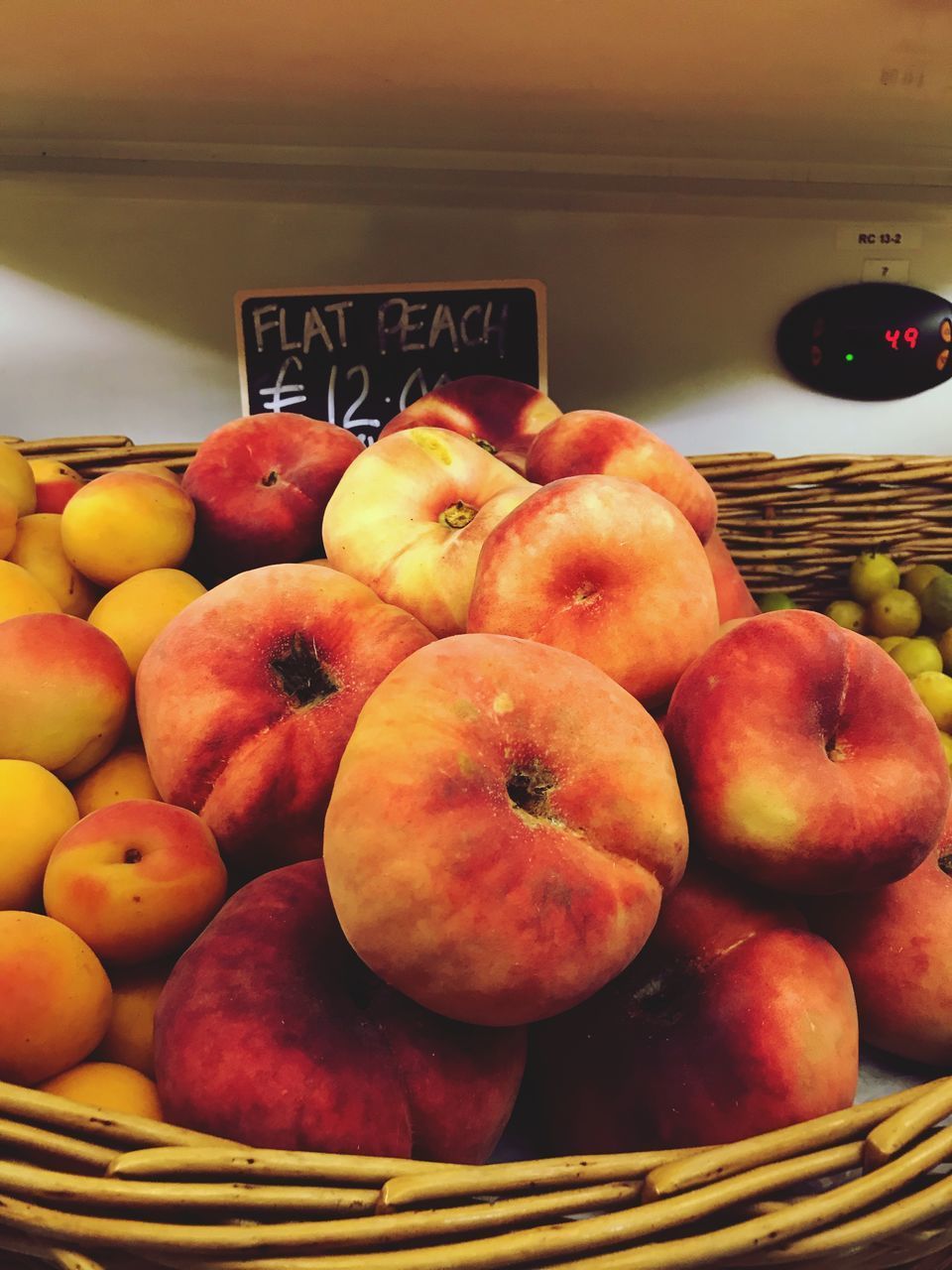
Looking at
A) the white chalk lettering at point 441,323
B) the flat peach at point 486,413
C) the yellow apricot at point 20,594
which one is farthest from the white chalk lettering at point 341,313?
the yellow apricot at point 20,594

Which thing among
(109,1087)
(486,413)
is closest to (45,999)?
(109,1087)

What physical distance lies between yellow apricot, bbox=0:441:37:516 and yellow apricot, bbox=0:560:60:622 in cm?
13

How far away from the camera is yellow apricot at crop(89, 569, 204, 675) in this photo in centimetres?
78

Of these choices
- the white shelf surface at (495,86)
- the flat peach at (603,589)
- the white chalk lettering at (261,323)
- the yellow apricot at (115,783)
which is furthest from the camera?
the white chalk lettering at (261,323)

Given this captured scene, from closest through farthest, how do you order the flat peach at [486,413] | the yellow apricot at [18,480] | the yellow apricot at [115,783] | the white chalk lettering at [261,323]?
the yellow apricot at [115,783] → the yellow apricot at [18,480] → the flat peach at [486,413] → the white chalk lettering at [261,323]

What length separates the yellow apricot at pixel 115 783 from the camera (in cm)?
69

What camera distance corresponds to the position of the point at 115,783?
0.70m

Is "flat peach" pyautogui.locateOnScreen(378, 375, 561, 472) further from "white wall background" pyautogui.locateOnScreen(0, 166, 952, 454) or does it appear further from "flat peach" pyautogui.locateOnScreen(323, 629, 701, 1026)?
"flat peach" pyautogui.locateOnScreen(323, 629, 701, 1026)

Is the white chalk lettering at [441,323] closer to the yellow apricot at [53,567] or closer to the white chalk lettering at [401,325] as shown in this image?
the white chalk lettering at [401,325]

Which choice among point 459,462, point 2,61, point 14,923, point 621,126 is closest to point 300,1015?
point 14,923

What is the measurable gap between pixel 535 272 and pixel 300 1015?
1220 millimetres

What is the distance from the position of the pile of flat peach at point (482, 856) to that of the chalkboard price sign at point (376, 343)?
63 centimetres

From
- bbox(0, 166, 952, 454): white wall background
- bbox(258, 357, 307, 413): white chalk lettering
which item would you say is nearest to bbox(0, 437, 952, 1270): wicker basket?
bbox(258, 357, 307, 413): white chalk lettering

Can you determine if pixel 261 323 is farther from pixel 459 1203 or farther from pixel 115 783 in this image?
pixel 459 1203
